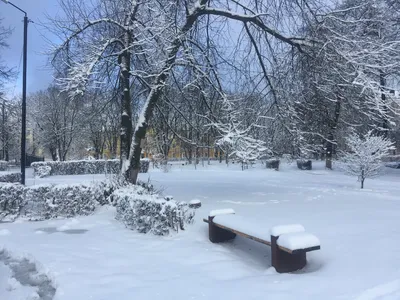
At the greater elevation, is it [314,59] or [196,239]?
[314,59]

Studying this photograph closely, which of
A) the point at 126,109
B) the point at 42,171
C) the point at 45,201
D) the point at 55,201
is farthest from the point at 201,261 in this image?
the point at 42,171

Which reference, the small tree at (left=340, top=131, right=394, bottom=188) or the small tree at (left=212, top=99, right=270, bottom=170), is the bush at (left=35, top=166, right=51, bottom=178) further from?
the small tree at (left=340, top=131, right=394, bottom=188)

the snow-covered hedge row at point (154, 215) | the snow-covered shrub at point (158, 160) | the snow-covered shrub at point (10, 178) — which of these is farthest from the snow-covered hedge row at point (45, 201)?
the snow-covered shrub at point (158, 160)

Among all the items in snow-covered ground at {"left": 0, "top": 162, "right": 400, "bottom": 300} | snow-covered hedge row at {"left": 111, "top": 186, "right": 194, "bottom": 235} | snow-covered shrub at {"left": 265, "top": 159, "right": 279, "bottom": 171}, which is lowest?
snow-covered ground at {"left": 0, "top": 162, "right": 400, "bottom": 300}

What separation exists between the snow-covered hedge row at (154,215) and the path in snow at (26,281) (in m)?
2.20

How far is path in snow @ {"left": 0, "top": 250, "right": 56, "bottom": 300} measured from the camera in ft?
13.1

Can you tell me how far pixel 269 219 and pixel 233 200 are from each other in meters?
3.41

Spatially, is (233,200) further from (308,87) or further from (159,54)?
(159,54)

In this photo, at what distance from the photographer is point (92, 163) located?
2719cm

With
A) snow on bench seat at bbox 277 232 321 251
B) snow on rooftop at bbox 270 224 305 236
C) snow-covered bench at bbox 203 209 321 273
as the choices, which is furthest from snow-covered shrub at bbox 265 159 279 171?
snow on bench seat at bbox 277 232 321 251

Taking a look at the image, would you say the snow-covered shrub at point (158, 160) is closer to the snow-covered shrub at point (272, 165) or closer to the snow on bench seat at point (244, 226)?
the snow-covered shrub at point (272, 165)

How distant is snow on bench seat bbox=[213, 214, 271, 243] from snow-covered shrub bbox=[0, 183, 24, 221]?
5.13 m

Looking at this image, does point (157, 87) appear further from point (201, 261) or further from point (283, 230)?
point (283, 230)

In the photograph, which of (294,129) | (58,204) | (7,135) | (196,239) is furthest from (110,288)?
(7,135)
